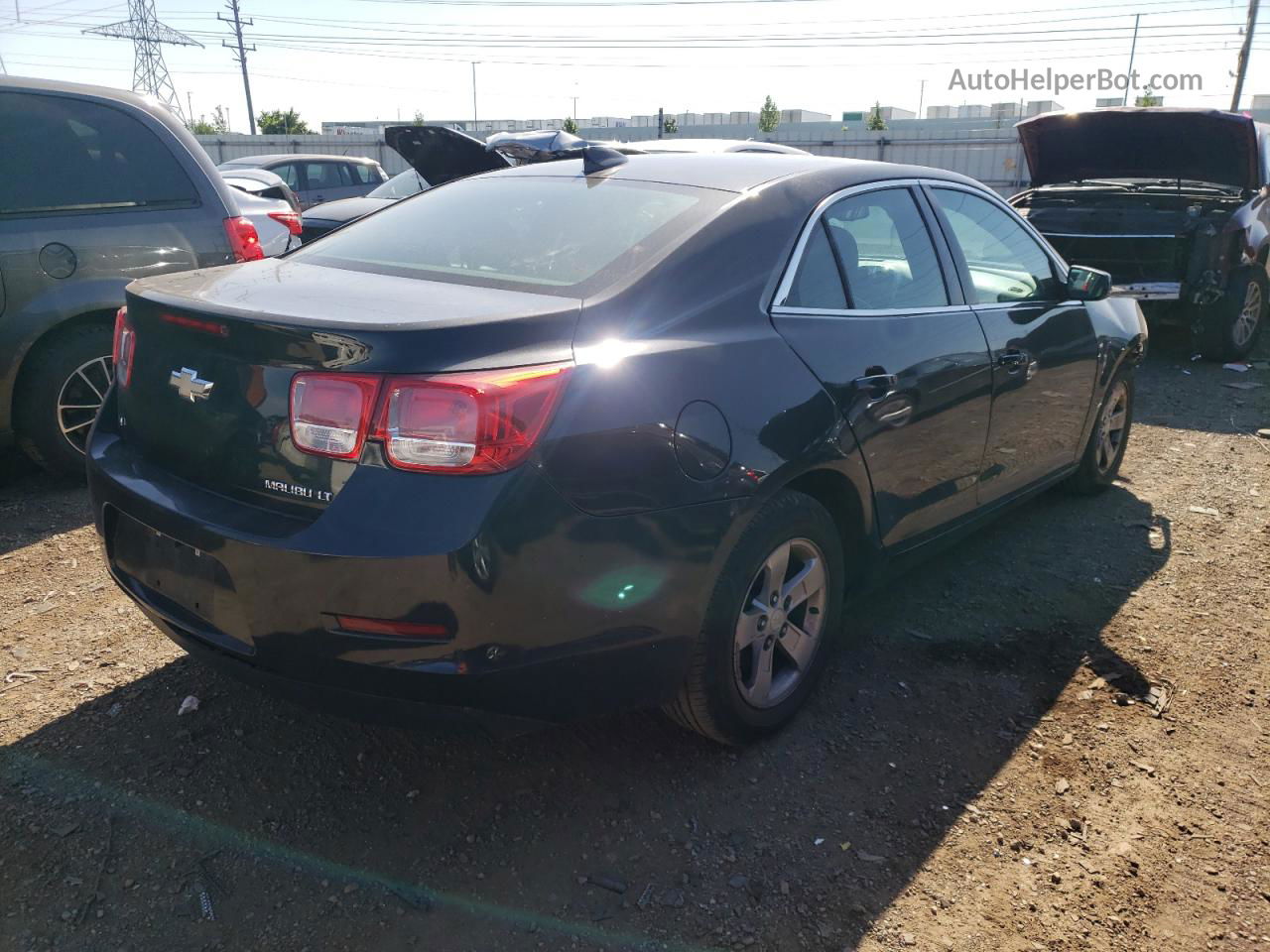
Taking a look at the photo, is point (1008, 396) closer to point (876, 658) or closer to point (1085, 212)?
point (876, 658)

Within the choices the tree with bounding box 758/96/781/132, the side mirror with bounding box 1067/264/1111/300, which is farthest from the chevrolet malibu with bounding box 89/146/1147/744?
the tree with bounding box 758/96/781/132

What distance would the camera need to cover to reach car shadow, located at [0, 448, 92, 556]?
4387 millimetres

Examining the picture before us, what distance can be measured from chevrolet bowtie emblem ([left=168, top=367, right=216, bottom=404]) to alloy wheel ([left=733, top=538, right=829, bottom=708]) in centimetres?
146

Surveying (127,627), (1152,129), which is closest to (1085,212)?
(1152,129)

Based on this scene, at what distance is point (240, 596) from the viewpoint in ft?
7.59

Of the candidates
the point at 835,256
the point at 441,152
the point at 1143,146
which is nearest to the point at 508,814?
the point at 835,256

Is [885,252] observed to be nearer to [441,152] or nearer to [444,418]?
[444,418]

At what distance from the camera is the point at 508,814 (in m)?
2.67

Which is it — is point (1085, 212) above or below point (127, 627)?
above

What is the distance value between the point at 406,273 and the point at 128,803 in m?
1.58

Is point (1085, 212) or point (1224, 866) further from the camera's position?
point (1085, 212)

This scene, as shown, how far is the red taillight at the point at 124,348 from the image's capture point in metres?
2.76

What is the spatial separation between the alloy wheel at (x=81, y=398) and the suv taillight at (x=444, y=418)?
3.24 m

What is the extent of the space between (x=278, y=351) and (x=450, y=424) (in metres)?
0.48
